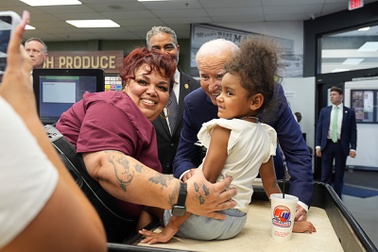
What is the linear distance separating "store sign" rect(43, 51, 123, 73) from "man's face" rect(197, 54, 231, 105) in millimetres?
1446

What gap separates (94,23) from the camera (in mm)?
8633

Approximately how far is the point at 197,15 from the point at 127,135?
7120 mm

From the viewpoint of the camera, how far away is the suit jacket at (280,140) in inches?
58.7

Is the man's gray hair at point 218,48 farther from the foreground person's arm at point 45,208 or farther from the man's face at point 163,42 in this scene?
the man's face at point 163,42

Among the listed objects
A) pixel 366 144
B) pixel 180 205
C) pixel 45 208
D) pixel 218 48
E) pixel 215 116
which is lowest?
pixel 366 144

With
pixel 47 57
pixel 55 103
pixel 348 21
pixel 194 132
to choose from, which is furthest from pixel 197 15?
pixel 194 132

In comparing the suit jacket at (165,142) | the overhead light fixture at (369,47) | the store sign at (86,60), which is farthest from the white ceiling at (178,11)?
the suit jacket at (165,142)

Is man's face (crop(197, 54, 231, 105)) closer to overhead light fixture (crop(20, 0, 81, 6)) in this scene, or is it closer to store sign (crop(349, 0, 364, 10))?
store sign (crop(349, 0, 364, 10))

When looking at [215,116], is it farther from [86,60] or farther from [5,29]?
[86,60]

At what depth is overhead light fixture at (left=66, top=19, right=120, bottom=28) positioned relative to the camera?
8.43 m

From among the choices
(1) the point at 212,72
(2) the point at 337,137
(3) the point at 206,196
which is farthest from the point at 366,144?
(3) the point at 206,196

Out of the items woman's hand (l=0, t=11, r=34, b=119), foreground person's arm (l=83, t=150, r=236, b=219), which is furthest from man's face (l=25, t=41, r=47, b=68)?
woman's hand (l=0, t=11, r=34, b=119)

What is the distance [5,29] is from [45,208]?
0.35m

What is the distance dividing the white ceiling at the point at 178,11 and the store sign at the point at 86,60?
4.15 m
